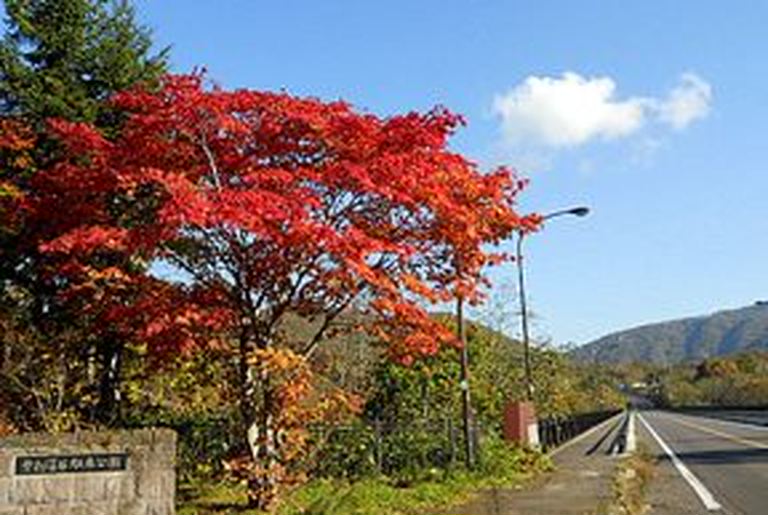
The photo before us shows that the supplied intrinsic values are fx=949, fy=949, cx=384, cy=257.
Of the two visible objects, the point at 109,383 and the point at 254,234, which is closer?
the point at 254,234

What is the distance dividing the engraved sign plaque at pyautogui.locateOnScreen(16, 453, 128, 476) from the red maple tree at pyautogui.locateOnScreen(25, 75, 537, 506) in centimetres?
215

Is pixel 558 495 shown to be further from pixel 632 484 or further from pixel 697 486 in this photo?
pixel 697 486

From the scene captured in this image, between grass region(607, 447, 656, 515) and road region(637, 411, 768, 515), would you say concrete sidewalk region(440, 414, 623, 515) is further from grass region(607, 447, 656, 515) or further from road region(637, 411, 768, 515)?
road region(637, 411, 768, 515)

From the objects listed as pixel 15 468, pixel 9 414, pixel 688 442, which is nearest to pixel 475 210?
pixel 15 468

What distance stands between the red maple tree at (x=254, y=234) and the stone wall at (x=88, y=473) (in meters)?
1.99

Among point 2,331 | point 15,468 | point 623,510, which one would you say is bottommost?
point 623,510

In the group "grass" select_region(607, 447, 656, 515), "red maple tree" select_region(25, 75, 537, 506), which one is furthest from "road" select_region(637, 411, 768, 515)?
"red maple tree" select_region(25, 75, 537, 506)

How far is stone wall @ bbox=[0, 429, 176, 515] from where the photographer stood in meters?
10.9

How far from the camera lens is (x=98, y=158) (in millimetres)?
14367

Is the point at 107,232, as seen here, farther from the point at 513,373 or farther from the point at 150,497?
the point at 513,373

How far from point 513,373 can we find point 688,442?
8.26m

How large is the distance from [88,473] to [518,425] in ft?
48.3

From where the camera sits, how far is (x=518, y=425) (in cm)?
2409

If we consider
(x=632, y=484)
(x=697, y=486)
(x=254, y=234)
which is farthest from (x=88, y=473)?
(x=697, y=486)
